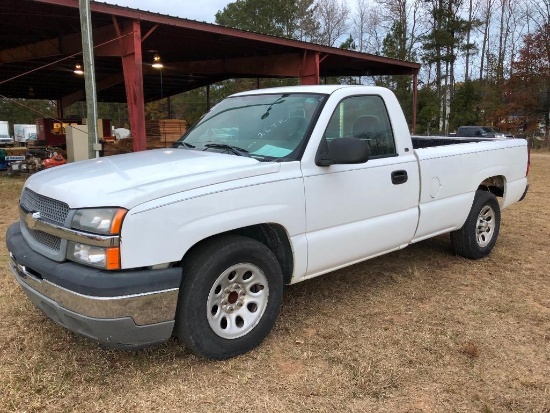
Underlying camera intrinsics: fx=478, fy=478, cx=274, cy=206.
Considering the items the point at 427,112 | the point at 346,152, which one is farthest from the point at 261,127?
the point at 427,112

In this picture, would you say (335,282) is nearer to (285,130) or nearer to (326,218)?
(326,218)

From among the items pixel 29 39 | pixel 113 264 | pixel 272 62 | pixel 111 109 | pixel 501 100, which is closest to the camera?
pixel 113 264

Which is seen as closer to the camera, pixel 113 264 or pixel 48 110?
pixel 113 264

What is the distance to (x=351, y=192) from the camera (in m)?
3.79

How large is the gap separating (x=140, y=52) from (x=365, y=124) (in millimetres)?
8080

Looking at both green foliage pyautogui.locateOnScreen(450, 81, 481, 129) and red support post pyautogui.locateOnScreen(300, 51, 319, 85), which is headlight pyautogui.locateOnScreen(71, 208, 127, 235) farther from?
green foliage pyautogui.locateOnScreen(450, 81, 481, 129)

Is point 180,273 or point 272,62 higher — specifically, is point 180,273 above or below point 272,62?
below

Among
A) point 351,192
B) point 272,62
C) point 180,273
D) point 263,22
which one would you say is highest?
point 263,22

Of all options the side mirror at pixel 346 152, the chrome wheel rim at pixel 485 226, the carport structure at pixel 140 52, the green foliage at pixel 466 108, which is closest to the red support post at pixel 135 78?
the carport structure at pixel 140 52

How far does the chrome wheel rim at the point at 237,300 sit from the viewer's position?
124 inches

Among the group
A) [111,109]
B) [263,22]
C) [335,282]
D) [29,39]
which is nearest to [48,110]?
[111,109]

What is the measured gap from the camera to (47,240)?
120 inches

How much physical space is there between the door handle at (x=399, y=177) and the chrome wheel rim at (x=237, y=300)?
5.12 ft

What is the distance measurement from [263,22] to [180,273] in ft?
123
